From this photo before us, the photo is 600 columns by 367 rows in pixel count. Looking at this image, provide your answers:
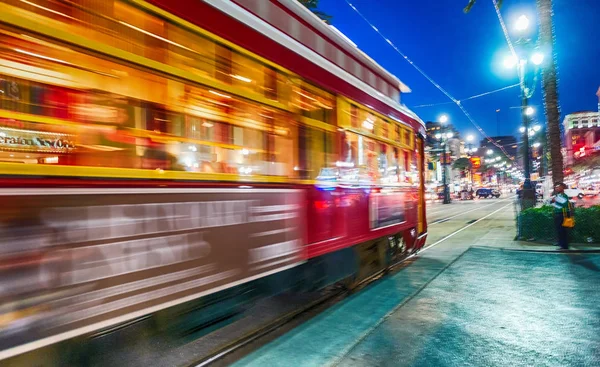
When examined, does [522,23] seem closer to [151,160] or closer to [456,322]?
[456,322]

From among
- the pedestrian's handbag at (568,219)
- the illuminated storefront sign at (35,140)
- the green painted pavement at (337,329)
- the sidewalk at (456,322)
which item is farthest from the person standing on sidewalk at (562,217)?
the illuminated storefront sign at (35,140)

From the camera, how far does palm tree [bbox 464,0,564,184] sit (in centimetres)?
1204

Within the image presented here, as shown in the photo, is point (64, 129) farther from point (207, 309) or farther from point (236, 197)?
point (207, 309)

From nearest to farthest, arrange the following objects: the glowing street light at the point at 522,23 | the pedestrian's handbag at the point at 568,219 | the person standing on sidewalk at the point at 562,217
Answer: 1. the pedestrian's handbag at the point at 568,219
2. the person standing on sidewalk at the point at 562,217
3. the glowing street light at the point at 522,23

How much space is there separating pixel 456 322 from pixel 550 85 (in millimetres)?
9891

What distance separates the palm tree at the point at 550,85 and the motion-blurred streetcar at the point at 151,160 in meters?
9.49

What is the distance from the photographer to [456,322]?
506 cm

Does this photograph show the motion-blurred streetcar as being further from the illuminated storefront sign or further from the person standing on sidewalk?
the person standing on sidewalk

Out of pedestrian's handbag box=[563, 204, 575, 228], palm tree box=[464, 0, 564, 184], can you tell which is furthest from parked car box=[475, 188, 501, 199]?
pedestrian's handbag box=[563, 204, 575, 228]

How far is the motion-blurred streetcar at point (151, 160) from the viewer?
244 cm

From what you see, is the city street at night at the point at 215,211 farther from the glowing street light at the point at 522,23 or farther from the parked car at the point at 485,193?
the parked car at the point at 485,193

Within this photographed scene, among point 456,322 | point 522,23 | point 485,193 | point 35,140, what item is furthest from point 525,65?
point 485,193

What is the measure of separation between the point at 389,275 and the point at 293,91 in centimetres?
437

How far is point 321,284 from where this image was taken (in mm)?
5633
